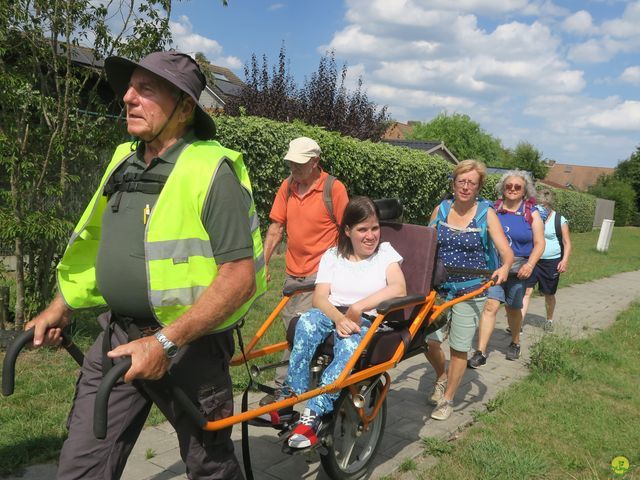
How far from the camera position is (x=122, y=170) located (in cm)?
271

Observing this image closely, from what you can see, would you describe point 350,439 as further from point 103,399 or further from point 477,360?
point 477,360

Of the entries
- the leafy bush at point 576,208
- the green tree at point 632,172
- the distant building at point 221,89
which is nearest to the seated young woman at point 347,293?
the distant building at point 221,89

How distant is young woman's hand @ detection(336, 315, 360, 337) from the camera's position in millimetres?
3760

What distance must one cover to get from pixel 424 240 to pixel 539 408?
2089 millimetres

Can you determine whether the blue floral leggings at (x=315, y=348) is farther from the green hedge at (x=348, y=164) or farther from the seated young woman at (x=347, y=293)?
the green hedge at (x=348, y=164)

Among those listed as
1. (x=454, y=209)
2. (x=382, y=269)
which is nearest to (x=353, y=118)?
(x=454, y=209)

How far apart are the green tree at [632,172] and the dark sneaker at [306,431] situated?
212ft

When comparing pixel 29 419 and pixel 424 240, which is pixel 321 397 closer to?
pixel 424 240

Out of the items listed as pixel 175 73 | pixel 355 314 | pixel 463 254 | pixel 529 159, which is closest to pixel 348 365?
pixel 355 314

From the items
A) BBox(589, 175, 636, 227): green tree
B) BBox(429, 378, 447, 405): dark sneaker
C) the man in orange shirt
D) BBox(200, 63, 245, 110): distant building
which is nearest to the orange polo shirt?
the man in orange shirt

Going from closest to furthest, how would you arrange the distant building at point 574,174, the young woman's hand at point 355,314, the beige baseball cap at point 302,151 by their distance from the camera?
the young woman's hand at point 355,314, the beige baseball cap at point 302,151, the distant building at point 574,174

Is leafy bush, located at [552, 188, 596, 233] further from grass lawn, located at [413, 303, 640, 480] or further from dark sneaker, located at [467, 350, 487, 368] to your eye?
dark sneaker, located at [467, 350, 487, 368]

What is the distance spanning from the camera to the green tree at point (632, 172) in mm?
61000

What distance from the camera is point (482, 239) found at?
5.25 meters
